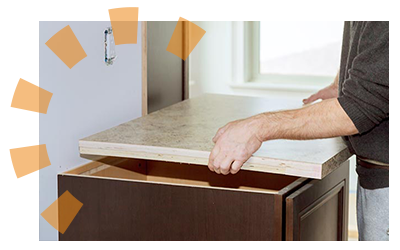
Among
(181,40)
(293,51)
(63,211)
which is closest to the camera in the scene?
(63,211)

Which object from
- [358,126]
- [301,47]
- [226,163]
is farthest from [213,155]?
[301,47]

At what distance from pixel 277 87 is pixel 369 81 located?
2142 mm

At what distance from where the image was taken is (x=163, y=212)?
1451 millimetres

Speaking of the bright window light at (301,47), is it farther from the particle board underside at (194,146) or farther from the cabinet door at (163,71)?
the particle board underside at (194,146)

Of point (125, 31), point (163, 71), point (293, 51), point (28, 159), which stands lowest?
point (28, 159)

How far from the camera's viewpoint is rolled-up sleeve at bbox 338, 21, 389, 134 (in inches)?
49.3

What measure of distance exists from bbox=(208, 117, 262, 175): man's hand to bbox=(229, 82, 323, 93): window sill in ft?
6.52

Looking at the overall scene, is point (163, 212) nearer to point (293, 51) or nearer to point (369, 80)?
point (369, 80)

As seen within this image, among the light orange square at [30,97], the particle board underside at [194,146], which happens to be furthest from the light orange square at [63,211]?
the light orange square at [30,97]

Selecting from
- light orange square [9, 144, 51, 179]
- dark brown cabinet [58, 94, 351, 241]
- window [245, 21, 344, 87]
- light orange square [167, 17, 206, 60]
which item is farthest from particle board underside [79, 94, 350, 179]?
window [245, 21, 344, 87]

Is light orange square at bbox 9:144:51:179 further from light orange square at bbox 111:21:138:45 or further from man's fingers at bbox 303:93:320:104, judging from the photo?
man's fingers at bbox 303:93:320:104
